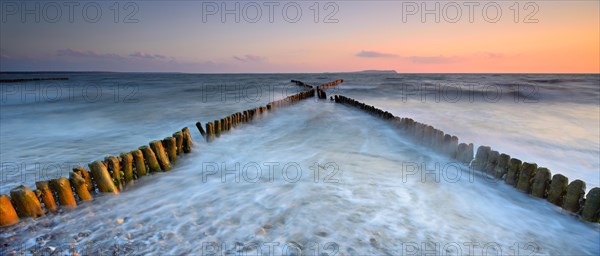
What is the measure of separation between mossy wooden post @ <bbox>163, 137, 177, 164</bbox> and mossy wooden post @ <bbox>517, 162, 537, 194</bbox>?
22.2 feet

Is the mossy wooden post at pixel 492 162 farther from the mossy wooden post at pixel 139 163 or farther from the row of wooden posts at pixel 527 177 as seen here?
the mossy wooden post at pixel 139 163

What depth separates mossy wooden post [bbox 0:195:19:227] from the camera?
154 inches

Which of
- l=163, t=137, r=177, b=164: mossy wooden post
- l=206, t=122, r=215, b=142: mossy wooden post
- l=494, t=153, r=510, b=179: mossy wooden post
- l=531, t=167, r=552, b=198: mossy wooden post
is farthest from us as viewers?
l=206, t=122, r=215, b=142: mossy wooden post

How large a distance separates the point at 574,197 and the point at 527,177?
2.75 ft

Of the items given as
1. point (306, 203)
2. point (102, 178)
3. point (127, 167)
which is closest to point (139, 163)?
point (127, 167)

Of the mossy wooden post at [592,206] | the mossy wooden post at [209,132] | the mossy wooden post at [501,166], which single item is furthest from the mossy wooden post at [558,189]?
the mossy wooden post at [209,132]

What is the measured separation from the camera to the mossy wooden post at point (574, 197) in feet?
15.0

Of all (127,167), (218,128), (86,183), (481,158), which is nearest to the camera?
(86,183)

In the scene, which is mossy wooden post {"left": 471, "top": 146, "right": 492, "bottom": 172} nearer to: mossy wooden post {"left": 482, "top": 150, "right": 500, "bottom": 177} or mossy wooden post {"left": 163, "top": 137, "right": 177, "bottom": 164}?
mossy wooden post {"left": 482, "top": 150, "right": 500, "bottom": 177}

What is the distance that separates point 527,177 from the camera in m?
5.44

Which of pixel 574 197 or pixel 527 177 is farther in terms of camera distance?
pixel 527 177

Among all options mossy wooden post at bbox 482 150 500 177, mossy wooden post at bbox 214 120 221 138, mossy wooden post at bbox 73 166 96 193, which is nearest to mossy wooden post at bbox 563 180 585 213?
mossy wooden post at bbox 482 150 500 177

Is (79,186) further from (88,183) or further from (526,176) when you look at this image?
(526,176)

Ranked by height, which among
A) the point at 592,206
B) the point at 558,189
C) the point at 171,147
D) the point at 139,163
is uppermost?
the point at 171,147
